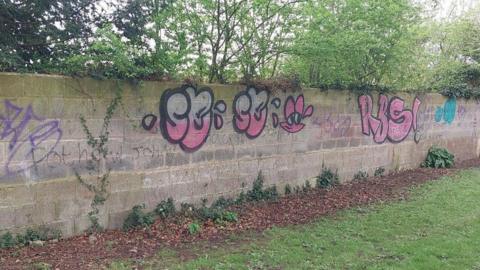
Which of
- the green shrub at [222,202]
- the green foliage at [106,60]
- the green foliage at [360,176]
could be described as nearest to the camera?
the green foliage at [106,60]

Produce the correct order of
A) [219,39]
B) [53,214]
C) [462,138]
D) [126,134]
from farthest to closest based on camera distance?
[462,138]
[219,39]
[126,134]
[53,214]

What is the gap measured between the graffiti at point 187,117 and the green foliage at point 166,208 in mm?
736

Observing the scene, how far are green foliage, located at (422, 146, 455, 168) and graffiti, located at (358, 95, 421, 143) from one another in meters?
1.02

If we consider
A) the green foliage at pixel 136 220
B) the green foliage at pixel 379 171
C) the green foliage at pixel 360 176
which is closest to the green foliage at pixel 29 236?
the green foliage at pixel 136 220

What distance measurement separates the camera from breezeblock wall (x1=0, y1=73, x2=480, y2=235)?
477 cm

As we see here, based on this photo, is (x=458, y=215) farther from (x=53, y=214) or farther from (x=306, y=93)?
(x=53, y=214)

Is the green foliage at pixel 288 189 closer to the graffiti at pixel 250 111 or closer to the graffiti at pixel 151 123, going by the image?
the graffiti at pixel 250 111

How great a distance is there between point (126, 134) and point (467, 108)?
10.8 m

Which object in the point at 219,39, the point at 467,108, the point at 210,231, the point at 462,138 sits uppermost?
the point at 219,39

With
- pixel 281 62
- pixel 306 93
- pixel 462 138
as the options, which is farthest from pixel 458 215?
pixel 462 138

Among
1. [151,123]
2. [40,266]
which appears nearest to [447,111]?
[151,123]

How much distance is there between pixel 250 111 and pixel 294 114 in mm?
1065

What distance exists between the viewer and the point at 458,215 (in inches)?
273

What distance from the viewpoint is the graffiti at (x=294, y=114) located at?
7695 millimetres
